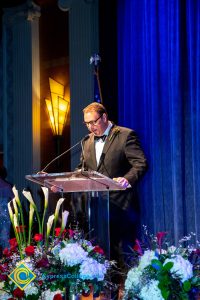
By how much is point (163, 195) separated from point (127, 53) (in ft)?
4.20

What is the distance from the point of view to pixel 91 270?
2.23 metres

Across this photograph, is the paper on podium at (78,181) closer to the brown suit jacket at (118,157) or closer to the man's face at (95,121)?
the brown suit jacket at (118,157)

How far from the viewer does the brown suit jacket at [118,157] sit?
3471 mm

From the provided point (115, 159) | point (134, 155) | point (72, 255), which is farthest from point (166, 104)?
point (72, 255)

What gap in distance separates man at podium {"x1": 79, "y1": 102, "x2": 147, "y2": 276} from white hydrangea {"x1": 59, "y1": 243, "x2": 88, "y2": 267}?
1151 mm

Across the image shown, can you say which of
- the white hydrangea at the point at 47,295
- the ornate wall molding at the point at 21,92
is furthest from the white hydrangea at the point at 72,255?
the ornate wall molding at the point at 21,92

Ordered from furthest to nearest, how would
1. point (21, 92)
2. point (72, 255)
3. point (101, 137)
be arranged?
point (21, 92) → point (101, 137) → point (72, 255)

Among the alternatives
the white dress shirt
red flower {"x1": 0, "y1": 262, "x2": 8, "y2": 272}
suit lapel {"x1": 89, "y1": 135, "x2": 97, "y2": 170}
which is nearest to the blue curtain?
the white dress shirt

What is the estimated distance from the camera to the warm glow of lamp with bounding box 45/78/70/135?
5180 mm

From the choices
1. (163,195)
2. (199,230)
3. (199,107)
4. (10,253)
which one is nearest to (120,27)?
(199,107)

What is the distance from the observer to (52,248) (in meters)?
2.45

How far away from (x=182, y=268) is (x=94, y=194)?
3.52ft

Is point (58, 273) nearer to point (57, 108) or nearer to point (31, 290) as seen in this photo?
point (31, 290)

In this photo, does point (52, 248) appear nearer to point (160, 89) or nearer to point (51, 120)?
point (160, 89)
